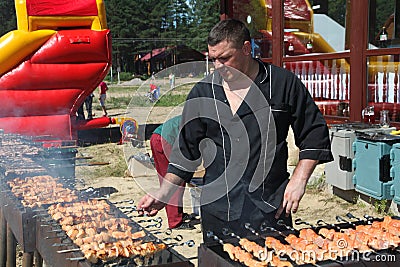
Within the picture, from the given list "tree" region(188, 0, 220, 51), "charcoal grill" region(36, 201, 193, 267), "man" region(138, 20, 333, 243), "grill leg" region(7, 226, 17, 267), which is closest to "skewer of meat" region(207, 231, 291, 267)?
"charcoal grill" region(36, 201, 193, 267)

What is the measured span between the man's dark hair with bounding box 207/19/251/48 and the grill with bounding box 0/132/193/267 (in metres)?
1.09

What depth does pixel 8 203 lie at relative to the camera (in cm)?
335

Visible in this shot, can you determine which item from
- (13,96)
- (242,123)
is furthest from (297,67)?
(242,123)

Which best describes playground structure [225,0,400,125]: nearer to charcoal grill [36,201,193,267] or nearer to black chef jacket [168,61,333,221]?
black chef jacket [168,61,333,221]

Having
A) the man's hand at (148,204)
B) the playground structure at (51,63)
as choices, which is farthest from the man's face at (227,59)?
the playground structure at (51,63)

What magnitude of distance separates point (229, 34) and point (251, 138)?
603 mm

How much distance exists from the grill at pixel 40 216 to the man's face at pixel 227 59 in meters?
0.98

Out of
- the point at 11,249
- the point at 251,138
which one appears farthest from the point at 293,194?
the point at 11,249

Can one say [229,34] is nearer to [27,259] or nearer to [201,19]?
[27,259]

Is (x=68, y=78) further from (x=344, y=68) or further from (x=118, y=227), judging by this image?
(x=118, y=227)

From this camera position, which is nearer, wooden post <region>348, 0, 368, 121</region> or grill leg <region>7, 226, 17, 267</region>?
grill leg <region>7, 226, 17, 267</region>

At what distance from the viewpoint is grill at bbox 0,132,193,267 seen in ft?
7.13

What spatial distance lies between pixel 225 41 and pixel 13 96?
6.72 meters

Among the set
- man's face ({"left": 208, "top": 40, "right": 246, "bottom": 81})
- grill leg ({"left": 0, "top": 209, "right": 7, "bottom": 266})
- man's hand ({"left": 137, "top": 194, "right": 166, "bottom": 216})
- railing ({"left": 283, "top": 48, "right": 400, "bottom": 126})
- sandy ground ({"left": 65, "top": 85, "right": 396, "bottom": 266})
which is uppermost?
man's face ({"left": 208, "top": 40, "right": 246, "bottom": 81})
